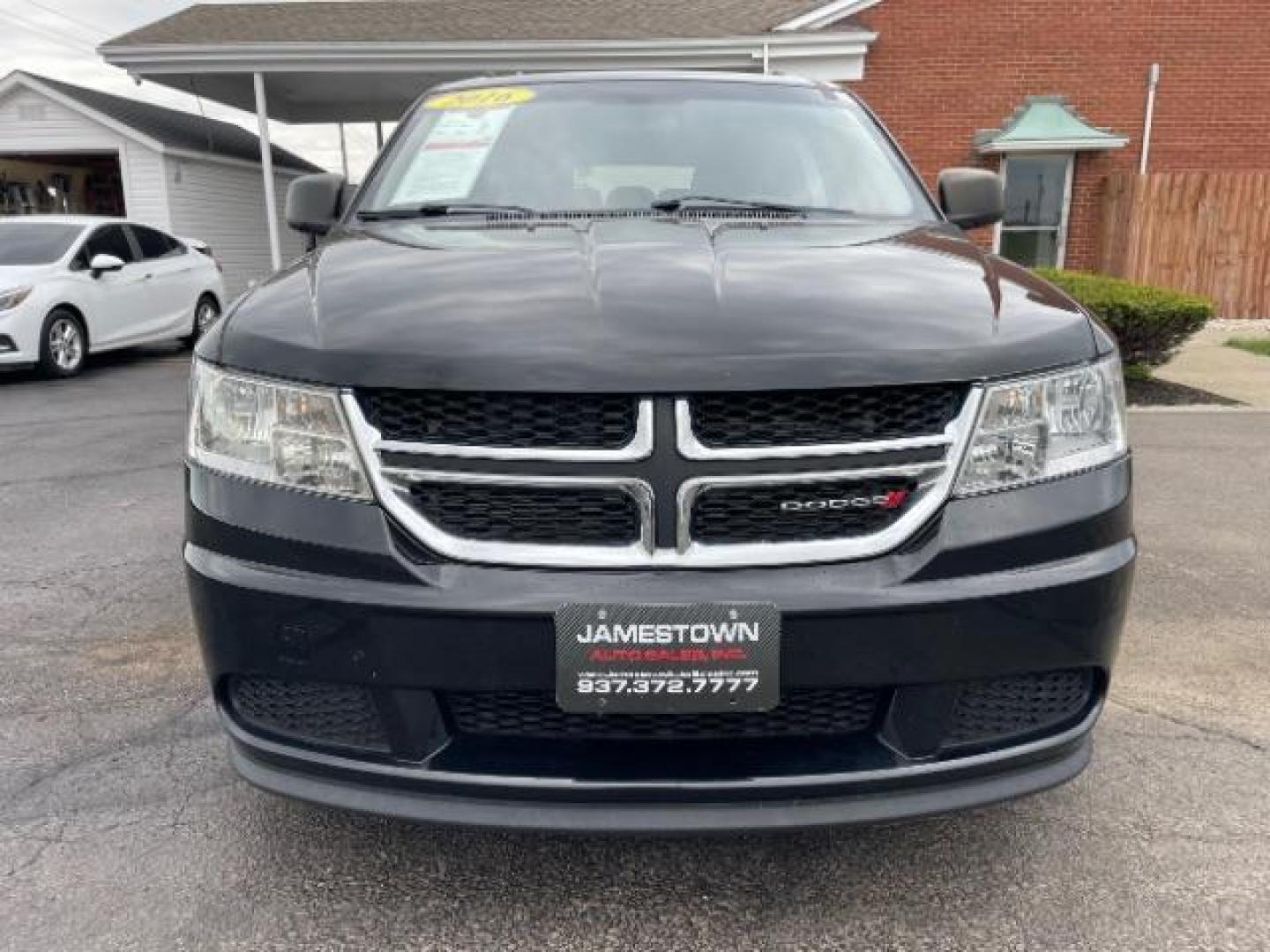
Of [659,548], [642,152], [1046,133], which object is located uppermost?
[642,152]

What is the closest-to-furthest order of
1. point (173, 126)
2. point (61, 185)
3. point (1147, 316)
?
1. point (1147, 316)
2. point (173, 126)
3. point (61, 185)

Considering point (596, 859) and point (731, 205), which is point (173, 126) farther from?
point (596, 859)

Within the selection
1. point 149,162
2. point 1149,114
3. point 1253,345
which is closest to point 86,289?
point 149,162

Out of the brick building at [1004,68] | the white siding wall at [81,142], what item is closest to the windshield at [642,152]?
the brick building at [1004,68]

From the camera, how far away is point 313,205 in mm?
3213

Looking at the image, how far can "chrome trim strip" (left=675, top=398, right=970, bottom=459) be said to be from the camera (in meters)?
1.71

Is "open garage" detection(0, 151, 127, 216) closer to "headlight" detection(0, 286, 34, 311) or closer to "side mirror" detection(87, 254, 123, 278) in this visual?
"side mirror" detection(87, 254, 123, 278)

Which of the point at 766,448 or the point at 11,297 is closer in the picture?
the point at 766,448

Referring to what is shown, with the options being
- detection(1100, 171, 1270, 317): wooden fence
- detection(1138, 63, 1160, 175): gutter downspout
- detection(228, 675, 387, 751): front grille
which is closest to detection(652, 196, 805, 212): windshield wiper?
detection(228, 675, 387, 751): front grille

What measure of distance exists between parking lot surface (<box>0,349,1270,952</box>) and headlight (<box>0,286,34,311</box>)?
723cm

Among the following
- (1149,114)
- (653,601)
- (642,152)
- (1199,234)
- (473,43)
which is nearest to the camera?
(653,601)

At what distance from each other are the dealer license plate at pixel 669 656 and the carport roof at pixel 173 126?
17.4 metres

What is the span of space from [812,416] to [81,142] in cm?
1879

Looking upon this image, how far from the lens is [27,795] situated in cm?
252
